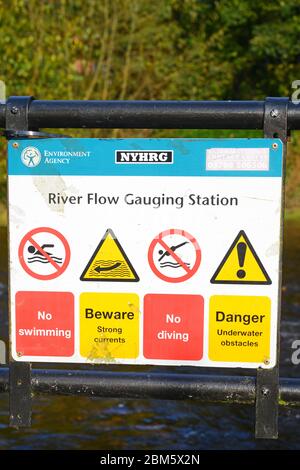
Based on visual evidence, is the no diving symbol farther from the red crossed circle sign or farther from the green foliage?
the green foliage

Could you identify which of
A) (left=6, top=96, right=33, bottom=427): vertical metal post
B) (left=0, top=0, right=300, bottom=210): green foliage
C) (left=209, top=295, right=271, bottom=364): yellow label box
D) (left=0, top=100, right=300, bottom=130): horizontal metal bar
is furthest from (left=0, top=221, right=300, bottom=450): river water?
(left=0, top=0, right=300, bottom=210): green foliage

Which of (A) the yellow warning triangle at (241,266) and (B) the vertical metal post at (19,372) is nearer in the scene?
(A) the yellow warning triangle at (241,266)

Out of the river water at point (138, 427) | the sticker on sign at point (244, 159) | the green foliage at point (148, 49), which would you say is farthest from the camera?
the green foliage at point (148, 49)

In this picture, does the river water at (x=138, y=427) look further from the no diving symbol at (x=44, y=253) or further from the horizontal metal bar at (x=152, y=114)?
the horizontal metal bar at (x=152, y=114)

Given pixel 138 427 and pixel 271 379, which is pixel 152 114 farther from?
pixel 138 427

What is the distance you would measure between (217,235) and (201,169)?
18 centimetres

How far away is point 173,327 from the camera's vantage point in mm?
2211

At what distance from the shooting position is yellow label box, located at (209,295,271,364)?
2168 mm

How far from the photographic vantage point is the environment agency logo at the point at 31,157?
2166 mm

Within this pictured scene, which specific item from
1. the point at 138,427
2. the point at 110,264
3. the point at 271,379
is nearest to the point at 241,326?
the point at 271,379

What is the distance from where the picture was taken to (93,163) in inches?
84.0

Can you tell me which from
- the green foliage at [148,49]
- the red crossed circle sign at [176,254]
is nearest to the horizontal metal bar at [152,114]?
the red crossed circle sign at [176,254]

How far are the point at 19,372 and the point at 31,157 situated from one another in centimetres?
59

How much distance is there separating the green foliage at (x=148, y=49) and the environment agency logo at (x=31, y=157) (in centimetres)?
1141
